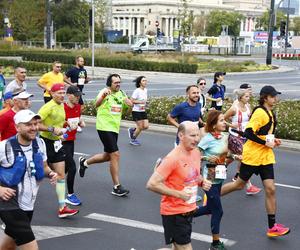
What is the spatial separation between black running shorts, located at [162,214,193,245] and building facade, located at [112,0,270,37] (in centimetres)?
13190

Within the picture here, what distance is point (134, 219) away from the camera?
310 inches

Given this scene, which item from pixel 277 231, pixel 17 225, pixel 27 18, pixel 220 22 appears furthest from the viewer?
pixel 220 22

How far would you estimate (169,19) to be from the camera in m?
143

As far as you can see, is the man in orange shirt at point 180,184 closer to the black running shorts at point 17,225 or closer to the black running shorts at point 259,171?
the black running shorts at point 17,225

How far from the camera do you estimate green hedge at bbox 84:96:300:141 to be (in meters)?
14.0

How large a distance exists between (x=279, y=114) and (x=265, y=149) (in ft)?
27.9

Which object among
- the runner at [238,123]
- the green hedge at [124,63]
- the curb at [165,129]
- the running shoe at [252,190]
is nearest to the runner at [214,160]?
the runner at [238,123]

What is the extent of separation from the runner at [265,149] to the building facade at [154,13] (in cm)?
12970

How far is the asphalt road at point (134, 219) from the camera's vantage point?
6.95 meters

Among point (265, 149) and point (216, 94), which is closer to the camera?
point (265, 149)

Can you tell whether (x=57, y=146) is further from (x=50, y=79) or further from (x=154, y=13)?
(x=154, y=13)

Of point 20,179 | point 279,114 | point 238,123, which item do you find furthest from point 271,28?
point 20,179

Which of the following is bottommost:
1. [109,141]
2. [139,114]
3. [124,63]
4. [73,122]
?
[124,63]

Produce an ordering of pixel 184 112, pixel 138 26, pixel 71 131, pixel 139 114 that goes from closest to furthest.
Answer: pixel 71 131
pixel 184 112
pixel 139 114
pixel 138 26
